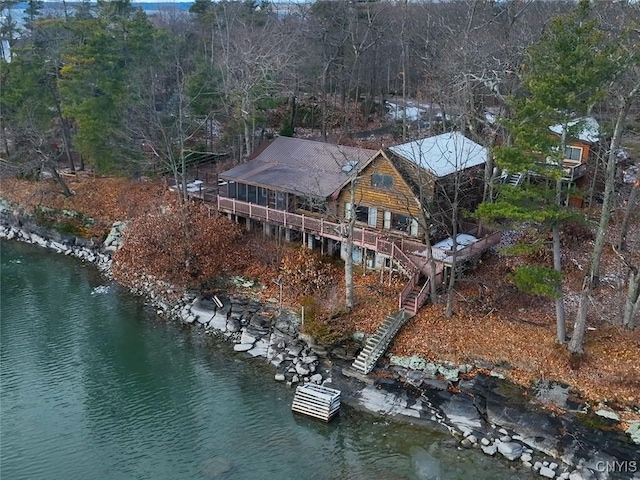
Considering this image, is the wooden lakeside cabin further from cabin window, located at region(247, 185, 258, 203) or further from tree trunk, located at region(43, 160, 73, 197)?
tree trunk, located at region(43, 160, 73, 197)

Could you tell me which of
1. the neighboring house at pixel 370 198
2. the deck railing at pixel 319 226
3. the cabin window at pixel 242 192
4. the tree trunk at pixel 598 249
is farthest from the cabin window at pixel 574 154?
the cabin window at pixel 242 192

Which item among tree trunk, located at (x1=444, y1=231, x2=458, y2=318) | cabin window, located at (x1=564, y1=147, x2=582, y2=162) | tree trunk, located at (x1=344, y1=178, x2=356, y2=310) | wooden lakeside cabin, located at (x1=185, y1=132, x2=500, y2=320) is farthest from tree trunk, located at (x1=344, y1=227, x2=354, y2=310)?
cabin window, located at (x1=564, y1=147, x2=582, y2=162)

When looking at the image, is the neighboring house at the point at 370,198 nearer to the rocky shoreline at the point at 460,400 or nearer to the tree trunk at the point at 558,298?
the rocky shoreline at the point at 460,400

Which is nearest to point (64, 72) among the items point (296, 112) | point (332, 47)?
point (296, 112)

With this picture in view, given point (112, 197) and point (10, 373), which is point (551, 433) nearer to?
point (10, 373)

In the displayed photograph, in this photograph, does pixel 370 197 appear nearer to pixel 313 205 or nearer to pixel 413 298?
pixel 313 205

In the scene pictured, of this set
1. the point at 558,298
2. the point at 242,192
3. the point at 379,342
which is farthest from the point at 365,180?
the point at 558,298
